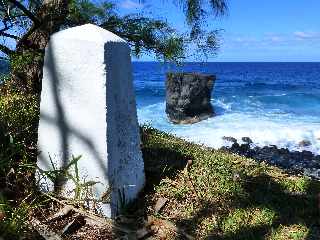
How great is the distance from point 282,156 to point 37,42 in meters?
14.7

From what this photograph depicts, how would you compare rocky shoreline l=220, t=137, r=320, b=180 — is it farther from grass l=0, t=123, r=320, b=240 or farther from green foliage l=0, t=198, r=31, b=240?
green foliage l=0, t=198, r=31, b=240

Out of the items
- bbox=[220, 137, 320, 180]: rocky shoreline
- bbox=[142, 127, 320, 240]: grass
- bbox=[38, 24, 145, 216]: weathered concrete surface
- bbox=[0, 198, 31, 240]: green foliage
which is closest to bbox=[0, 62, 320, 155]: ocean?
bbox=[220, 137, 320, 180]: rocky shoreline

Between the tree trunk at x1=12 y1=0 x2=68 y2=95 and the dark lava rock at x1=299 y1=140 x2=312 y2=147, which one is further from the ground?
the tree trunk at x1=12 y1=0 x2=68 y2=95

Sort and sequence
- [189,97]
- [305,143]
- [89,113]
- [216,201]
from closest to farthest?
[89,113]
[216,201]
[305,143]
[189,97]

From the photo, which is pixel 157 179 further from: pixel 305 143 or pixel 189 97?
pixel 189 97

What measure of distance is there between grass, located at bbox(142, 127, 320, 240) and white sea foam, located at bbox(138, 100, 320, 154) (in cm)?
1397

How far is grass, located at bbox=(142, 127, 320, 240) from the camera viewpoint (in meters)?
5.07

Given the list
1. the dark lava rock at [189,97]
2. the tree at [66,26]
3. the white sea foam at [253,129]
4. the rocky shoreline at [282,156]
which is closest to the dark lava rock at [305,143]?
the white sea foam at [253,129]

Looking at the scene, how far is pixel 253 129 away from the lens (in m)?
28.0

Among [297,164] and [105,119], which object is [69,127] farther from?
[297,164]

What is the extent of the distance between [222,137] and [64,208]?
803 inches

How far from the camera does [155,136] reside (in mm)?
7777

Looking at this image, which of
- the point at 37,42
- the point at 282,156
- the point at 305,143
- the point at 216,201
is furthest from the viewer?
the point at 305,143

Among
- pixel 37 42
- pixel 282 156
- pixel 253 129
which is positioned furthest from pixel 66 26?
pixel 253 129
